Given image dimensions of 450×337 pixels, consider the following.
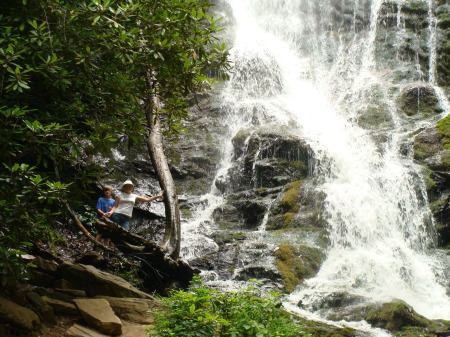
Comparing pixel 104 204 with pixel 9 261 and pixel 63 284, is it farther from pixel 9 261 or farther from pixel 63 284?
pixel 9 261

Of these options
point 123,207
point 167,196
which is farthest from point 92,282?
point 167,196

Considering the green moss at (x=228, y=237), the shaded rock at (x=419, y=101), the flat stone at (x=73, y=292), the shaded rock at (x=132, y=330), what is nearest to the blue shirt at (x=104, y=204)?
the flat stone at (x=73, y=292)

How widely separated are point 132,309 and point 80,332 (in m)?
1.05

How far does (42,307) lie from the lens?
16.3 feet

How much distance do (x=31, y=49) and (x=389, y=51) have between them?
65.7 feet

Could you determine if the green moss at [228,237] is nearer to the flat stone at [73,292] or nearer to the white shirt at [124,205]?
the white shirt at [124,205]

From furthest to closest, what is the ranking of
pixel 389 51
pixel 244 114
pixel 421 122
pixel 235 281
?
pixel 389 51
pixel 244 114
pixel 421 122
pixel 235 281

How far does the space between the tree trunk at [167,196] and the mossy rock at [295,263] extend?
9.31 feet

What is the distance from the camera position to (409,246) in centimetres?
1160

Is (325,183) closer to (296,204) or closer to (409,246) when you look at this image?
(296,204)

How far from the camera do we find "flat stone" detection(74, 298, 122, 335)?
4.88 meters

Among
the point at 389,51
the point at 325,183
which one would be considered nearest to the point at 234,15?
the point at 389,51

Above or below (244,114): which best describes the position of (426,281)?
below

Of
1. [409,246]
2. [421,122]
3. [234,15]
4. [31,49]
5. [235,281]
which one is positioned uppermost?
[234,15]
